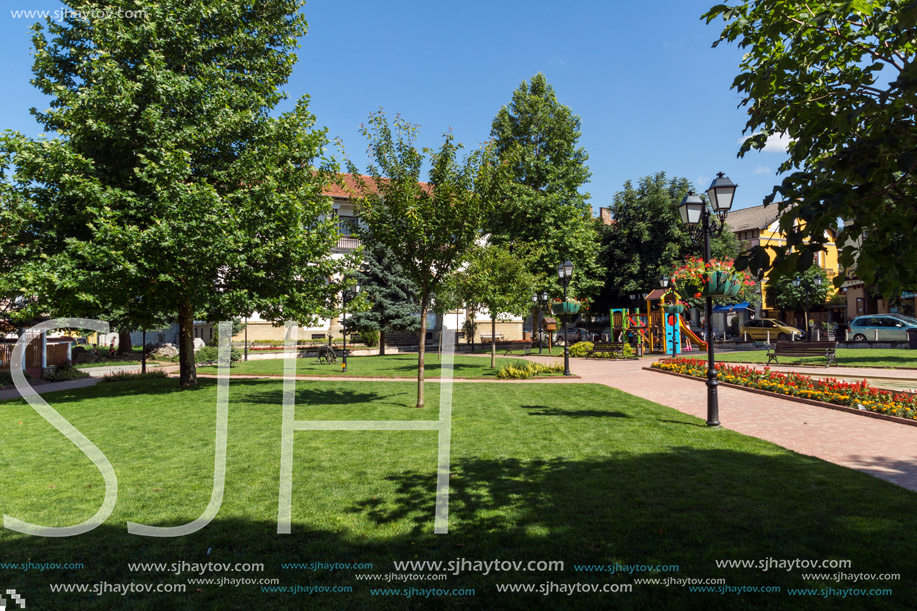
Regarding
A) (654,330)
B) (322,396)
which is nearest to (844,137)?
(322,396)

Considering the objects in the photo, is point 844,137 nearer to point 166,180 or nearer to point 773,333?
point 166,180

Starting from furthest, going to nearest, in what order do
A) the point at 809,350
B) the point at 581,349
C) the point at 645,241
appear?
1. the point at 645,241
2. the point at 581,349
3. the point at 809,350

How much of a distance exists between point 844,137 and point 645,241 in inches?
1633

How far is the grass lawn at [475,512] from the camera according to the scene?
144 inches

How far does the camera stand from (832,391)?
1172 centimetres

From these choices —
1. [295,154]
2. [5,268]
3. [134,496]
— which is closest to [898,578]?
[134,496]

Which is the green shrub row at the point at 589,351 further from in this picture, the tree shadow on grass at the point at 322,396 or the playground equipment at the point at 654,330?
the tree shadow on grass at the point at 322,396

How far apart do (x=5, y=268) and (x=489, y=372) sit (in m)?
16.7

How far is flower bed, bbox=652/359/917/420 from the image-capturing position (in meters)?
10.0

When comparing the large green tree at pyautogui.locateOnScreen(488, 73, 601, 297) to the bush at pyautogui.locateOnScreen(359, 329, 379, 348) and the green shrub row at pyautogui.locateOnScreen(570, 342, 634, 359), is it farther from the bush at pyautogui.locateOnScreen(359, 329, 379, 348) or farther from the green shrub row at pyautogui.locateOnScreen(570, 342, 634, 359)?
the bush at pyautogui.locateOnScreen(359, 329, 379, 348)

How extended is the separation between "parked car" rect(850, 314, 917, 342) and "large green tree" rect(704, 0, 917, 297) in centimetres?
3492

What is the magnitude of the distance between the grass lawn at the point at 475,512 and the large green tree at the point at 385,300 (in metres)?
25.7

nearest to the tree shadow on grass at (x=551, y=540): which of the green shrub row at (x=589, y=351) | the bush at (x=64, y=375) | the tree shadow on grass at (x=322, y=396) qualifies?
the tree shadow on grass at (x=322, y=396)

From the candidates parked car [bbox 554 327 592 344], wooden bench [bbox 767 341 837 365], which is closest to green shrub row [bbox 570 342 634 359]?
wooden bench [bbox 767 341 837 365]
